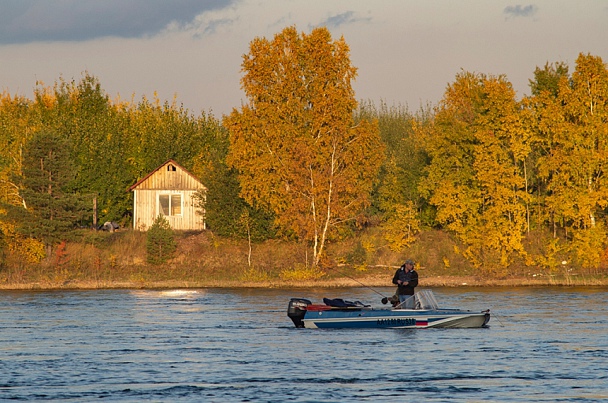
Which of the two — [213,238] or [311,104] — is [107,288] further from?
[311,104]

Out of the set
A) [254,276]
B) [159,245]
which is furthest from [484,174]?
[159,245]

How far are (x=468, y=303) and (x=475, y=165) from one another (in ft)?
70.9

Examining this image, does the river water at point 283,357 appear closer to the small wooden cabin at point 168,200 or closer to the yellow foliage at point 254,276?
the yellow foliage at point 254,276

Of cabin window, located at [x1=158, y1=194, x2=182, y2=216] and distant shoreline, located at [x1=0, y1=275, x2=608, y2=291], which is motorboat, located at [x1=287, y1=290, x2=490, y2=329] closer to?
distant shoreline, located at [x1=0, y1=275, x2=608, y2=291]

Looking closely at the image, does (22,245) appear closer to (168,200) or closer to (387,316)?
(168,200)

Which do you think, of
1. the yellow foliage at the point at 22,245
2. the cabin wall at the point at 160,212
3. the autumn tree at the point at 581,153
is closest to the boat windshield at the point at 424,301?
the autumn tree at the point at 581,153

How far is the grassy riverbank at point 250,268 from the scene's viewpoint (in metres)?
69.1

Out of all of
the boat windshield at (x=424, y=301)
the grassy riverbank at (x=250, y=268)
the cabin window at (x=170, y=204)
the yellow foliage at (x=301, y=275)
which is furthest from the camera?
the cabin window at (x=170, y=204)

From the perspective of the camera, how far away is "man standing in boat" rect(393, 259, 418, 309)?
39250 mm

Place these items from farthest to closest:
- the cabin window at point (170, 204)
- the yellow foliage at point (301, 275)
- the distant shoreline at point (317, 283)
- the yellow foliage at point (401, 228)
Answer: the cabin window at point (170, 204)
the yellow foliage at point (401, 228)
the yellow foliage at point (301, 275)
the distant shoreline at point (317, 283)

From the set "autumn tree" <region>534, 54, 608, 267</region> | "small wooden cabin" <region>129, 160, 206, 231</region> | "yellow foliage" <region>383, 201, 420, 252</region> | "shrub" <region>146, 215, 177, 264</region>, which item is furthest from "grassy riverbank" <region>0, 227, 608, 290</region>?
"small wooden cabin" <region>129, 160, 206, 231</region>

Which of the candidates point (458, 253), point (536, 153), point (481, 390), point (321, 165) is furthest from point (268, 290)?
point (481, 390)

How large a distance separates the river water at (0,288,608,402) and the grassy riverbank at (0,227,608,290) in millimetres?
17130

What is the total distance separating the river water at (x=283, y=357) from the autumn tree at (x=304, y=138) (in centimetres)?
2097
